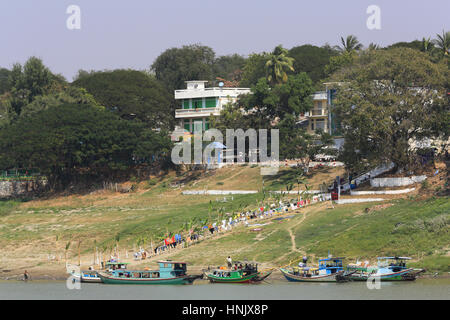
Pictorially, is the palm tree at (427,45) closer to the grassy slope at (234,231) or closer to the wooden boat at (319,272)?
the grassy slope at (234,231)

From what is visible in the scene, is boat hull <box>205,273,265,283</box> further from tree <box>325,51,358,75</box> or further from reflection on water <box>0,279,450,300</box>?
tree <box>325,51,358,75</box>

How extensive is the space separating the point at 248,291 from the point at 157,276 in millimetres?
8188

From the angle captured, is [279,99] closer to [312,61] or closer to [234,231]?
[312,61]

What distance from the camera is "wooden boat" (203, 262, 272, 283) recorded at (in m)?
62.3

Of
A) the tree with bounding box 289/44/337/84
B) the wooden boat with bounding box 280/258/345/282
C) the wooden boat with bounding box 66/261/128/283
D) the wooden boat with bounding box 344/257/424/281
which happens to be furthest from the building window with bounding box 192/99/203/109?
the wooden boat with bounding box 344/257/424/281

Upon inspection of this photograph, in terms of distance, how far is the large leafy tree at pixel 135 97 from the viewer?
121 metres

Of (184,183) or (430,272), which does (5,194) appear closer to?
(184,183)

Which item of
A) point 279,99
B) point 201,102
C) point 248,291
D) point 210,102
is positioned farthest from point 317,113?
point 248,291

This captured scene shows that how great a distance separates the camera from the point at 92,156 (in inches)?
4193

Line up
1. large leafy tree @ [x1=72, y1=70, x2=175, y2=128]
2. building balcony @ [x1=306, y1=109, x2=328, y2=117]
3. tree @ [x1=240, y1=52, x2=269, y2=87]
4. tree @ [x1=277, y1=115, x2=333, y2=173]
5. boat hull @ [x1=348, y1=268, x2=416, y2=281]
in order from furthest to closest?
tree @ [x1=240, y1=52, x2=269, y2=87] < large leafy tree @ [x1=72, y1=70, x2=175, y2=128] < building balcony @ [x1=306, y1=109, x2=328, y2=117] < tree @ [x1=277, y1=115, x2=333, y2=173] < boat hull @ [x1=348, y1=268, x2=416, y2=281]

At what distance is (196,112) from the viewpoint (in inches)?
4754

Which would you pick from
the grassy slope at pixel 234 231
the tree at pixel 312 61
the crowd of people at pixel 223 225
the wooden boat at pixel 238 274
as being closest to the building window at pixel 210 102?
the grassy slope at pixel 234 231

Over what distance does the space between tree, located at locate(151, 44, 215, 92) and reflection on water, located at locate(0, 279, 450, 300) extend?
78.2m
